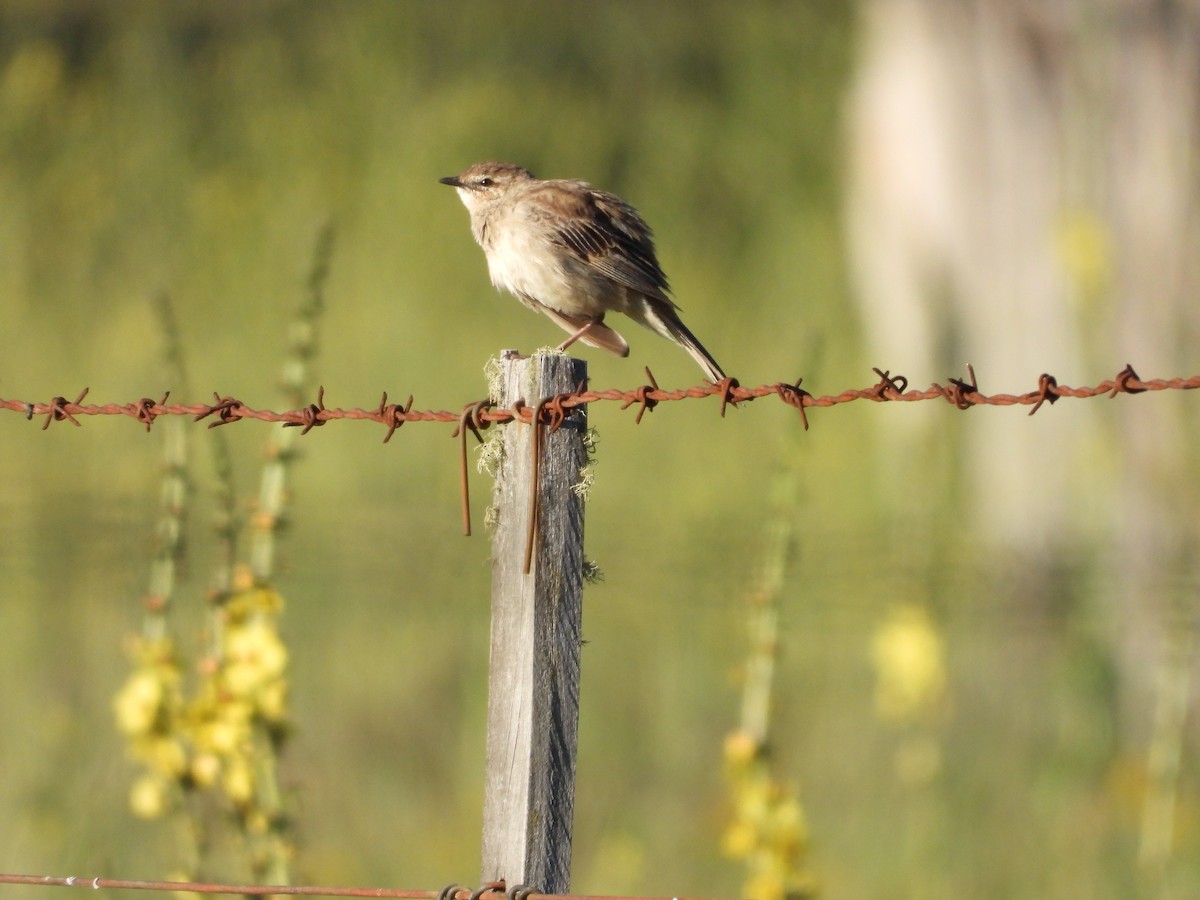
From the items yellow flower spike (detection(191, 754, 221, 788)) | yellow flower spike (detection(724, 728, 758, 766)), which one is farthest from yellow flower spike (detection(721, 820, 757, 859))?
yellow flower spike (detection(191, 754, 221, 788))

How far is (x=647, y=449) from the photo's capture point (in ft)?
32.8

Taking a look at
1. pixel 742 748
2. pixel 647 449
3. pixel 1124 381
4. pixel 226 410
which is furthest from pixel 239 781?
pixel 647 449

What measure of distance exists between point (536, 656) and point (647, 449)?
7.30 meters

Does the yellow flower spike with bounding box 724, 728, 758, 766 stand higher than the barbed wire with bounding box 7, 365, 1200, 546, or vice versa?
the barbed wire with bounding box 7, 365, 1200, 546

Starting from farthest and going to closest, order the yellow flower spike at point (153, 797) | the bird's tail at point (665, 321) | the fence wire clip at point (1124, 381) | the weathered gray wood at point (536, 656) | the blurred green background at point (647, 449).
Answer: the blurred green background at point (647, 449) → the bird's tail at point (665, 321) → the yellow flower spike at point (153, 797) → the weathered gray wood at point (536, 656) → the fence wire clip at point (1124, 381)

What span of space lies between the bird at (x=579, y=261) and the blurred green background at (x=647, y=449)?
683 millimetres

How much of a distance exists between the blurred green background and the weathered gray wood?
114 centimetres

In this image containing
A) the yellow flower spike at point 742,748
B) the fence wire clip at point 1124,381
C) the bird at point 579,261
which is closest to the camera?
the fence wire clip at point 1124,381

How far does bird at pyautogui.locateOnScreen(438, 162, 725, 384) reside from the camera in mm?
4965

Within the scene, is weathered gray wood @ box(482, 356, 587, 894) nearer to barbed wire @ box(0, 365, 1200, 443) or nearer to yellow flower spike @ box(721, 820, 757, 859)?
barbed wire @ box(0, 365, 1200, 443)

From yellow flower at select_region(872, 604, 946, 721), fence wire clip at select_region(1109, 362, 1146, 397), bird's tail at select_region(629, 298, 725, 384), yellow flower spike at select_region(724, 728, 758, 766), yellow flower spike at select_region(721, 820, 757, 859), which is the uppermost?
bird's tail at select_region(629, 298, 725, 384)

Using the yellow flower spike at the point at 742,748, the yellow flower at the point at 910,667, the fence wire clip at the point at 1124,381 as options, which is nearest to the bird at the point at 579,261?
the yellow flower at the point at 910,667

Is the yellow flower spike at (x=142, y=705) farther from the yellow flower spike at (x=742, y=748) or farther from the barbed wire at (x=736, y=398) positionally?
the yellow flower spike at (x=742, y=748)

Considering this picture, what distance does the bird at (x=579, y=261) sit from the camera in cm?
496
